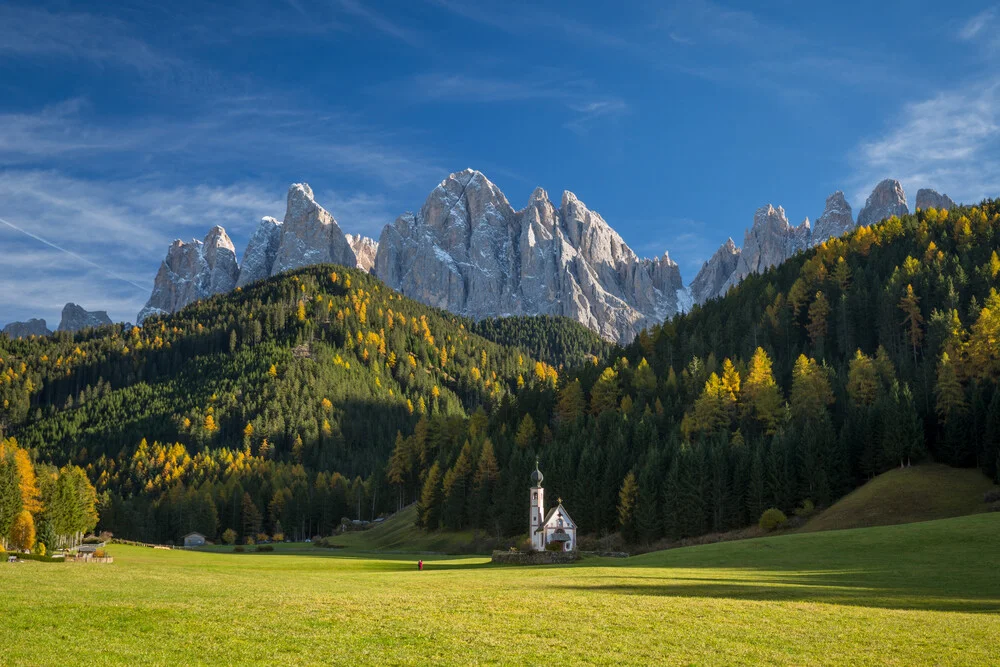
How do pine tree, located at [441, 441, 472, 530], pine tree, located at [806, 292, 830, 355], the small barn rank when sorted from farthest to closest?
pine tree, located at [806, 292, 830, 355], the small barn, pine tree, located at [441, 441, 472, 530]

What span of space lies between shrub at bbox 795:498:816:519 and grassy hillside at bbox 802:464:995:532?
2.14 metres

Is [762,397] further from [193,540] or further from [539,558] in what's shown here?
[193,540]

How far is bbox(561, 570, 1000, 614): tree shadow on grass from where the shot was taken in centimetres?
3384

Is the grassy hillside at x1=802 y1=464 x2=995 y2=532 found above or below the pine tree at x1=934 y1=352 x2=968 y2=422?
below

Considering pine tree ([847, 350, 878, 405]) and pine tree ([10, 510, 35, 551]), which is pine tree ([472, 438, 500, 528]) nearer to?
pine tree ([847, 350, 878, 405])

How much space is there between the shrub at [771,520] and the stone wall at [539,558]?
2207cm

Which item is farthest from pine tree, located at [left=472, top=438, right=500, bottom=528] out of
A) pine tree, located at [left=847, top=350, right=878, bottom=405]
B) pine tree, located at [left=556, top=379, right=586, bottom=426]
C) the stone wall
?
pine tree, located at [left=847, top=350, right=878, bottom=405]

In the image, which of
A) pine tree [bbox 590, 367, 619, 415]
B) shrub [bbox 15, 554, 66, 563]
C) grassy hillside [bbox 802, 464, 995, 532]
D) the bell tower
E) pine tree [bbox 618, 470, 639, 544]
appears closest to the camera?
shrub [bbox 15, 554, 66, 563]

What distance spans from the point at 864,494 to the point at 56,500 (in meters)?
105

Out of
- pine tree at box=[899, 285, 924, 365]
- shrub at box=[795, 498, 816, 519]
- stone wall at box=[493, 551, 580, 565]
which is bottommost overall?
stone wall at box=[493, 551, 580, 565]

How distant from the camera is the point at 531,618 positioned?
29469 mm

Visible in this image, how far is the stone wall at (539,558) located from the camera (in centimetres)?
7488

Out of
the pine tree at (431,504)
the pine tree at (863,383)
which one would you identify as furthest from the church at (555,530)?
the pine tree at (863,383)

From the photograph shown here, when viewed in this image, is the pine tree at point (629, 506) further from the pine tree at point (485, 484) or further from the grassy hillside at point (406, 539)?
the pine tree at point (485, 484)
